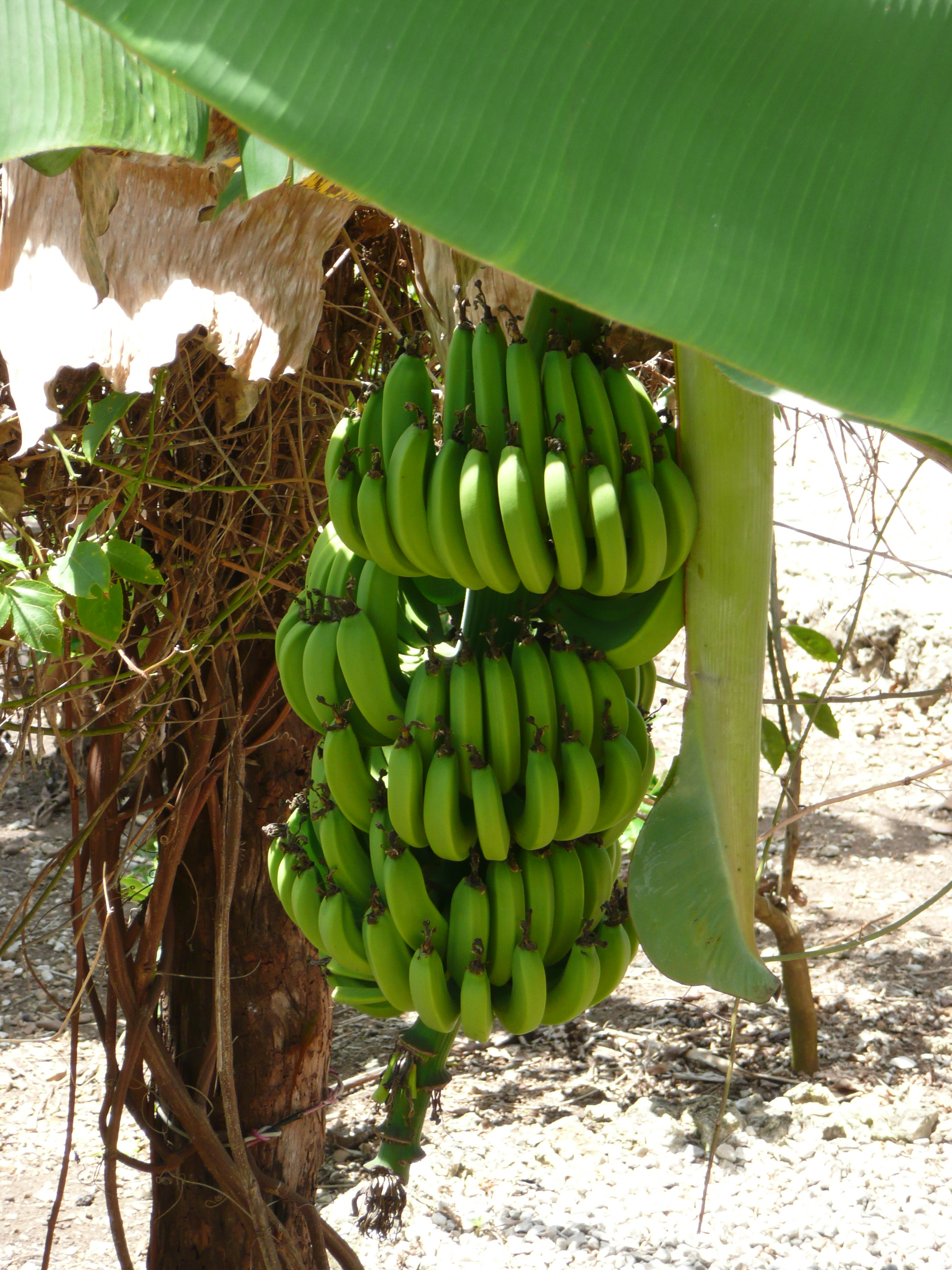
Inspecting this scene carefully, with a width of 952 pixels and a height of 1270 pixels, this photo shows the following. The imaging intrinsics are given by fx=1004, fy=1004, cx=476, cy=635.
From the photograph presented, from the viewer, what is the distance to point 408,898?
37.7 inches

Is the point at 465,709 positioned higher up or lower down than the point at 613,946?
higher up

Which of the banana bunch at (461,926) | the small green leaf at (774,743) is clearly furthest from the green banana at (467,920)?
the small green leaf at (774,743)

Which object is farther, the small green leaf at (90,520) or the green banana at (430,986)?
the small green leaf at (90,520)

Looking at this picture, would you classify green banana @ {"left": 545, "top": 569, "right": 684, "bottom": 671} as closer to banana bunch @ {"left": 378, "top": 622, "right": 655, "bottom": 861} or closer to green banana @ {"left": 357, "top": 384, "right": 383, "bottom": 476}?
banana bunch @ {"left": 378, "top": 622, "right": 655, "bottom": 861}

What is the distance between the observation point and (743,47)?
58 cm

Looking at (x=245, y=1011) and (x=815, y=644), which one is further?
(x=815, y=644)

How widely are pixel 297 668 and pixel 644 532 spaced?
1.33 feet

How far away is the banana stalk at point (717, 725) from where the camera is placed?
873 millimetres

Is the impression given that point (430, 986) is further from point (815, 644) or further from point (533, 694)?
point (815, 644)

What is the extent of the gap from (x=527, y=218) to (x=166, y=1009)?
6.28ft

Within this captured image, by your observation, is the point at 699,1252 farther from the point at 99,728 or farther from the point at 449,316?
the point at 449,316

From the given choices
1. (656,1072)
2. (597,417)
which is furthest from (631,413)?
(656,1072)

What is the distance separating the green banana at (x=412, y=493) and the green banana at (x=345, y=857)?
293mm

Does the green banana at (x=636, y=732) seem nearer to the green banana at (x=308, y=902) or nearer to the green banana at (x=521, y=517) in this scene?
the green banana at (x=521, y=517)
